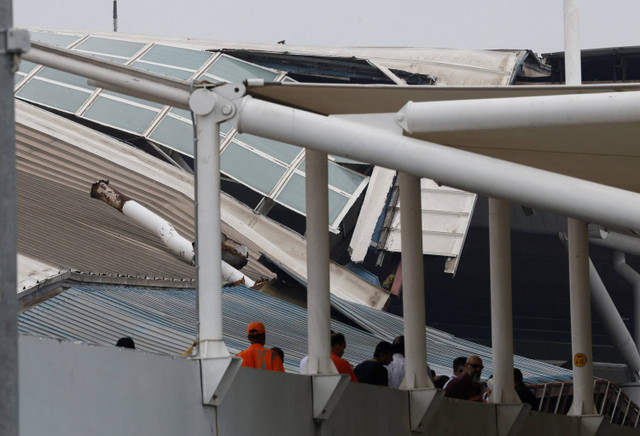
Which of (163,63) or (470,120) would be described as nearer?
(470,120)

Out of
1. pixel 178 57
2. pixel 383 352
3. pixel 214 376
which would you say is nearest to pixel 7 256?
pixel 214 376

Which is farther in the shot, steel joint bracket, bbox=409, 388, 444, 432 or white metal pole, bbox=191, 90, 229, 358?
steel joint bracket, bbox=409, 388, 444, 432

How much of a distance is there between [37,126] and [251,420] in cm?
1899

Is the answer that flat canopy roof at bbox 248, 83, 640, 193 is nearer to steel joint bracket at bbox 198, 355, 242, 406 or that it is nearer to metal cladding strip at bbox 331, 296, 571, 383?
steel joint bracket at bbox 198, 355, 242, 406

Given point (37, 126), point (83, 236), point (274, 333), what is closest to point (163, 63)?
point (37, 126)

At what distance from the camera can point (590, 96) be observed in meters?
7.48

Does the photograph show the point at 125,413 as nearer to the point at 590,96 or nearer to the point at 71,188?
the point at 590,96

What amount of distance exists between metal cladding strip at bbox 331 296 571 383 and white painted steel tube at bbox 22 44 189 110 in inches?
401

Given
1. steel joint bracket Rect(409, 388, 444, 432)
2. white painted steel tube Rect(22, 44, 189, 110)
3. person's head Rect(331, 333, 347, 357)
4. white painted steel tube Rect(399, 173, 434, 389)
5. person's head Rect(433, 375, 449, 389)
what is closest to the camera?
white painted steel tube Rect(22, 44, 189, 110)

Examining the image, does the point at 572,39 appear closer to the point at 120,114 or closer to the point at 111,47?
the point at 120,114

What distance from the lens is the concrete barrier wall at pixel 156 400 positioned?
6.57 m

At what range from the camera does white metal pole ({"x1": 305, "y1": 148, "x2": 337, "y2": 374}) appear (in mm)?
9742

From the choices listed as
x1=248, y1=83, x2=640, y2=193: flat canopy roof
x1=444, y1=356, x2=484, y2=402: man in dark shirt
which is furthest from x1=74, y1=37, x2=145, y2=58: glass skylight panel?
x1=248, y1=83, x2=640, y2=193: flat canopy roof

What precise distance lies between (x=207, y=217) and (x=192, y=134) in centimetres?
2121
